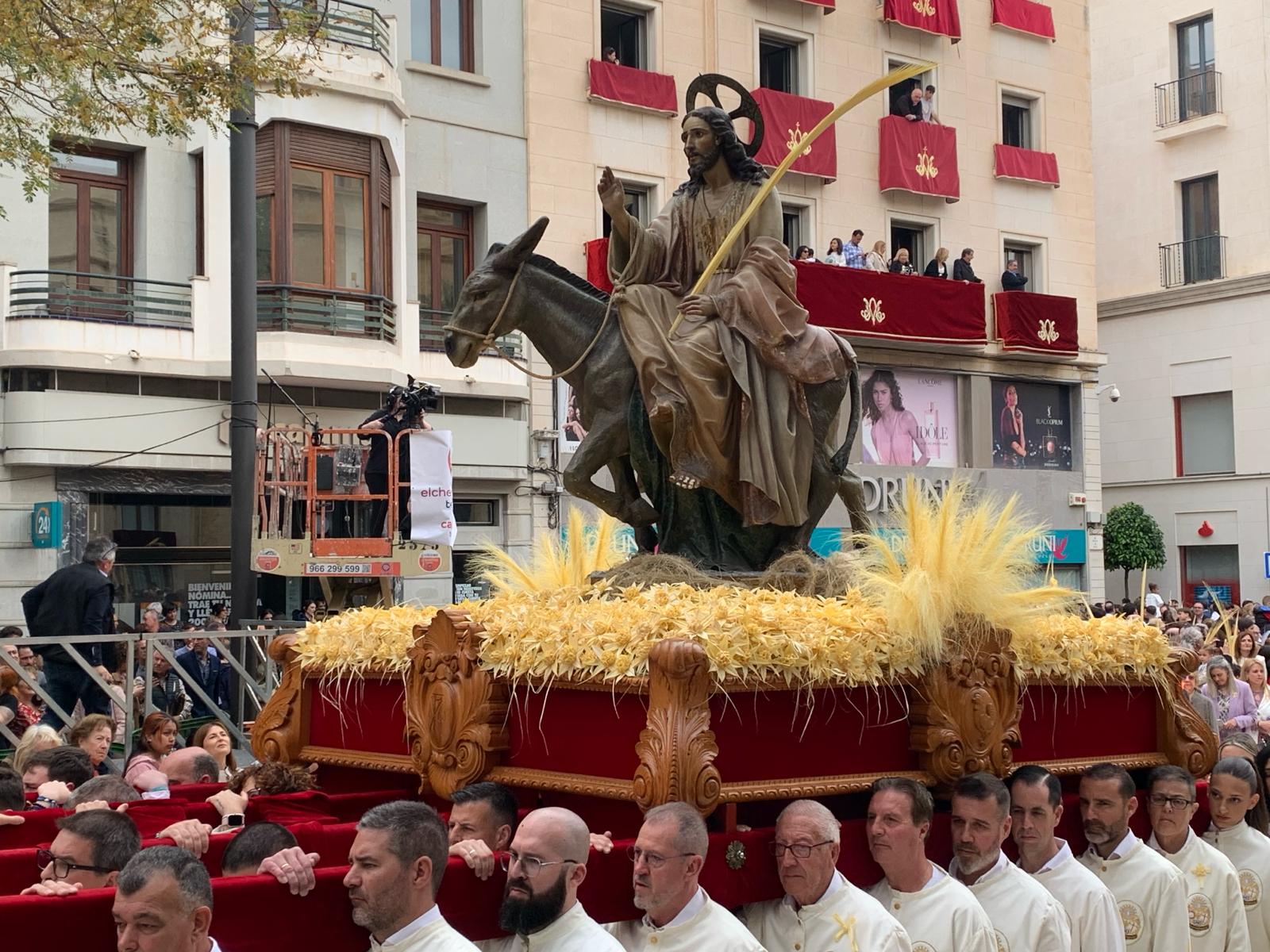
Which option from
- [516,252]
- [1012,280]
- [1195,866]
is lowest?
[1195,866]

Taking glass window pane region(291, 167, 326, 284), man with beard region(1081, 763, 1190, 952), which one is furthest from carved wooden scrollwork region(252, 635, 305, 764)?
glass window pane region(291, 167, 326, 284)

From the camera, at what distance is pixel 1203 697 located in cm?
921

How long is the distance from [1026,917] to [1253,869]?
1.70 m

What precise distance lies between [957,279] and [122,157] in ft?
43.8

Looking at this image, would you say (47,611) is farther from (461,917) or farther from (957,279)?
(957,279)

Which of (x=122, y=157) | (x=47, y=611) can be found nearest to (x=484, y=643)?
(x=47, y=611)

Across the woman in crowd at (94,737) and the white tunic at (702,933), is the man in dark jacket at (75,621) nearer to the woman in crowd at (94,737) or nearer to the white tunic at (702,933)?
A: the woman in crowd at (94,737)

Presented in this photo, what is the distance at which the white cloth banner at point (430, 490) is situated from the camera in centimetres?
1352

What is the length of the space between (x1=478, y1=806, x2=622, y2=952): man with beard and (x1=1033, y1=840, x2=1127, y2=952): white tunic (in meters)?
1.97

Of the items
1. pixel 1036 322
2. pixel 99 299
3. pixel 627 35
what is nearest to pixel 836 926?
pixel 99 299

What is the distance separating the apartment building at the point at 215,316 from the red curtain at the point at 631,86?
2.10 m

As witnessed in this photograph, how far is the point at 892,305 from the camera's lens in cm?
2522

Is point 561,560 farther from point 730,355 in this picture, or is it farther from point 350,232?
point 350,232

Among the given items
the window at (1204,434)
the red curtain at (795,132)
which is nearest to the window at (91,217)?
the red curtain at (795,132)
